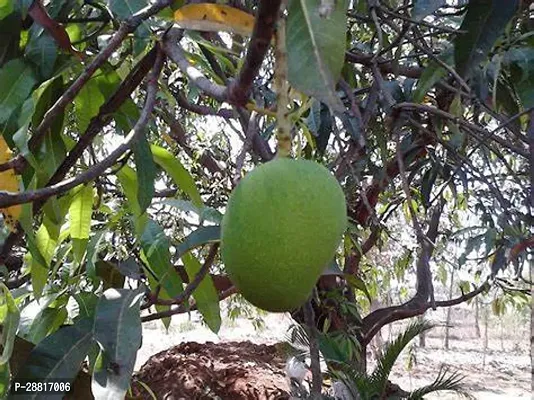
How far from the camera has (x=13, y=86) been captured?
94 cm

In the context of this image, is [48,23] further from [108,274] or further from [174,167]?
[108,274]

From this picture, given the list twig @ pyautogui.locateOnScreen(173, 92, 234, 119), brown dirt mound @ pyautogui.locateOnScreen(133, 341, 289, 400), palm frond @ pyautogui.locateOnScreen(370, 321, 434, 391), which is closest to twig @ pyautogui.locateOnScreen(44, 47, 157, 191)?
twig @ pyautogui.locateOnScreen(173, 92, 234, 119)

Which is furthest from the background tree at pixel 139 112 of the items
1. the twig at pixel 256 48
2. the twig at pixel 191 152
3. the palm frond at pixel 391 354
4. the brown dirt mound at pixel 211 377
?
the brown dirt mound at pixel 211 377

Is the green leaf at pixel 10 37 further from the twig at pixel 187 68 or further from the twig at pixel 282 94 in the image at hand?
the twig at pixel 282 94

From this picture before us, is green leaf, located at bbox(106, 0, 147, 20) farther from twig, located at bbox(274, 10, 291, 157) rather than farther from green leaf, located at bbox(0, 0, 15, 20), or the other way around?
twig, located at bbox(274, 10, 291, 157)

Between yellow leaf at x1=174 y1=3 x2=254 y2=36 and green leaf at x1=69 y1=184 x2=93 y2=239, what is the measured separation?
58cm

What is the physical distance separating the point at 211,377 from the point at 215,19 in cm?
285

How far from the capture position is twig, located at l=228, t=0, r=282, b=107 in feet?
1.47

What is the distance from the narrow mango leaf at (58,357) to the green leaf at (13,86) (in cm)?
34

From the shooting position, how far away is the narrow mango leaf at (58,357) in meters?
0.89

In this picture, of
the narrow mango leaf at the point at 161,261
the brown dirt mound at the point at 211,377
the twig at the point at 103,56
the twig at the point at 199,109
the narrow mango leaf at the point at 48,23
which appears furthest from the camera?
the brown dirt mound at the point at 211,377

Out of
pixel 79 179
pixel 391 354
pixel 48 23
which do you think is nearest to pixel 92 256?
pixel 48 23

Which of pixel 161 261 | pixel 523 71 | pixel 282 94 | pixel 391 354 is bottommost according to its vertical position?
pixel 391 354

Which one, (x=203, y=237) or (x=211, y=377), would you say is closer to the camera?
(x=203, y=237)
